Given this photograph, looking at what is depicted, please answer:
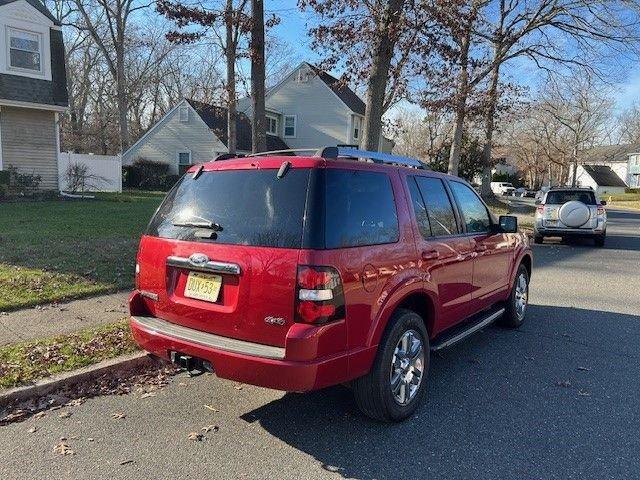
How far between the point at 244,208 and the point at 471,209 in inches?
107

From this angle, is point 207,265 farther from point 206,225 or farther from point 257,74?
point 257,74

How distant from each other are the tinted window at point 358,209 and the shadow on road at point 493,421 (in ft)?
4.51

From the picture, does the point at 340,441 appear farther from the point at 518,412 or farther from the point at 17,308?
the point at 17,308

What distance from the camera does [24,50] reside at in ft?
61.4

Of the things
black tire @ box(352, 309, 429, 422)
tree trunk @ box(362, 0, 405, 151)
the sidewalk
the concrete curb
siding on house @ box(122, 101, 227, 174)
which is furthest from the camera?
siding on house @ box(122, 101, 227, 174)

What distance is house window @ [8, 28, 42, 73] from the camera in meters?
18.4

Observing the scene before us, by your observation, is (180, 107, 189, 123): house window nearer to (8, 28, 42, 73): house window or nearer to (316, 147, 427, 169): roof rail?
(8, 28, 42, 73): house window

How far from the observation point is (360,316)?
3.22 m

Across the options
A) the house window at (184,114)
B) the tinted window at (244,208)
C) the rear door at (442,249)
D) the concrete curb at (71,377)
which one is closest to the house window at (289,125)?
the house window at (184,114)

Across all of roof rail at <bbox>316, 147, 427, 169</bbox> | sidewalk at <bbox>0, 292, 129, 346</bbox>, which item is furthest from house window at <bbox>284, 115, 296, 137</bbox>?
roof rail at <bbox>316, 147, 427, 169</bbox>

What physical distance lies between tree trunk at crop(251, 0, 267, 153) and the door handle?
28.2ft

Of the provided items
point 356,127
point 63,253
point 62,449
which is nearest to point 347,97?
point 356,127

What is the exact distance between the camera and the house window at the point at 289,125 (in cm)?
3628

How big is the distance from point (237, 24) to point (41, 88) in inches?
423
